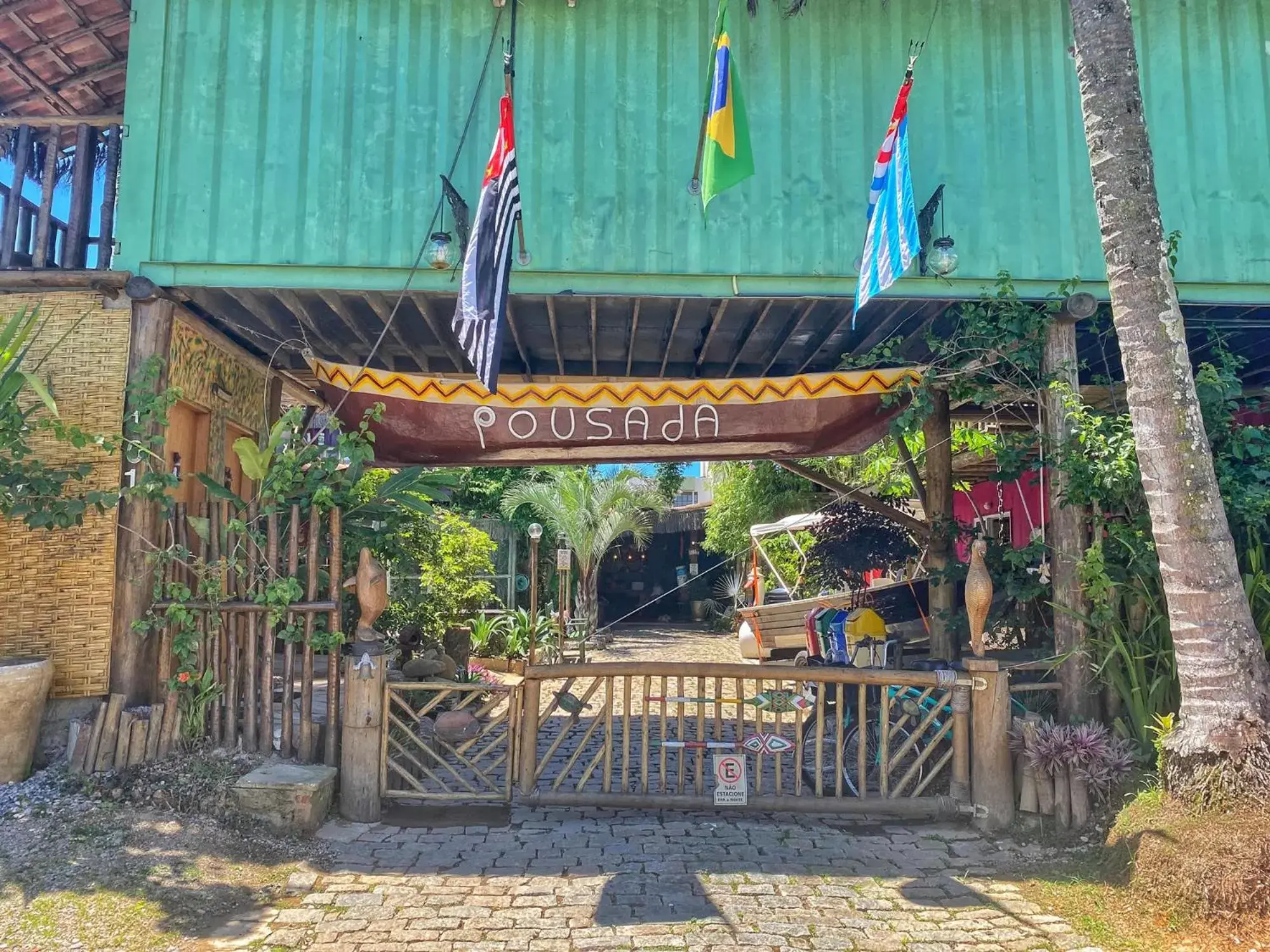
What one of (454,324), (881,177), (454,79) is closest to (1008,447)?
(881,177)

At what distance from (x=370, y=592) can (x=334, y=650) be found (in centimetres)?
51

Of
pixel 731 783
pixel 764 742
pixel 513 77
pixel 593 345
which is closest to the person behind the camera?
pixel 731 783

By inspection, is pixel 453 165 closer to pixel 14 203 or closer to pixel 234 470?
Answer: pixel 14 203

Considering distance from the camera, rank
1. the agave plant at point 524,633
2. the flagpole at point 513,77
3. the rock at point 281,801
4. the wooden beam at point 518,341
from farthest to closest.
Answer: the agave plant at point 524,633 < the wooden beam at point 518,341 < the flagpole at point 513,77 < the rock at point 281,801

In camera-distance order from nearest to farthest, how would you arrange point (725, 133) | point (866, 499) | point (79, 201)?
point (725, 133) → point (79, 201) → point (866, 499)

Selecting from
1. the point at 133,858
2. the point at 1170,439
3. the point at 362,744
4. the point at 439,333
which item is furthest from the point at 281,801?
the point at 1170,439

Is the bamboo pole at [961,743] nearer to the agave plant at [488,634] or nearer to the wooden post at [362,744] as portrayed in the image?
the wooden post at [362,744]

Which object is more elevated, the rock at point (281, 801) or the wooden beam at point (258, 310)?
the wooden beam at point (258, 310)

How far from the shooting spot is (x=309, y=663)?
5.82 meters

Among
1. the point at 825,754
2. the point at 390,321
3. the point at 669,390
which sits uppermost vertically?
the point at 390,321

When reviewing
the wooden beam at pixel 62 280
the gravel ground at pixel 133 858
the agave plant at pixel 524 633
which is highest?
the wooden beam at pixel 62 280

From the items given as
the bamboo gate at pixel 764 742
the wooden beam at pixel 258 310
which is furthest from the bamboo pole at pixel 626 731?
the wooden beam at pixel 258 310

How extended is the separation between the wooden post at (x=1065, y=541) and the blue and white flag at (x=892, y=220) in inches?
68.1

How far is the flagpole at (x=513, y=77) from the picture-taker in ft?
18.6
